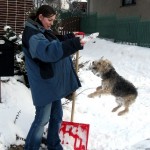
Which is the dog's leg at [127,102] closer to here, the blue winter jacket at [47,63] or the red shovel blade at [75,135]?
the red shovel blade at [75,135]

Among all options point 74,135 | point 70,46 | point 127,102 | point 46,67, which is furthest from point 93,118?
point 70,46

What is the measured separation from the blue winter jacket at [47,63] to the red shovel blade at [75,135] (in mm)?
784

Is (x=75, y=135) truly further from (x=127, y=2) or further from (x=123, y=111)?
(x=127, y=2)

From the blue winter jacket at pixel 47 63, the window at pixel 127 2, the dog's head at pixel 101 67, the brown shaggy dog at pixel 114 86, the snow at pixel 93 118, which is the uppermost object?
the window at pixel 127 2

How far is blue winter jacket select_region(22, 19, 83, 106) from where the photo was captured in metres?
4.03

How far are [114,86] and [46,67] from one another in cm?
300

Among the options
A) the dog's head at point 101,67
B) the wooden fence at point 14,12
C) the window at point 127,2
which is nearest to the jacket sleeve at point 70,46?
the dog's head at point 101,67

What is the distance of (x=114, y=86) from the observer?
7148mm

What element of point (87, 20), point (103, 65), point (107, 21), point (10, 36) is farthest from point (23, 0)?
point (87, 20)

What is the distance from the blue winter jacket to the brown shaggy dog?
2.46m

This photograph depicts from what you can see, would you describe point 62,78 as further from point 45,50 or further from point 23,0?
point 23,0

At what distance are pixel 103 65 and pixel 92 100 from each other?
865 millimetres

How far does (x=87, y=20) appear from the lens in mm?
24172

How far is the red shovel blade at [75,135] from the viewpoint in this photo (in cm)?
520
